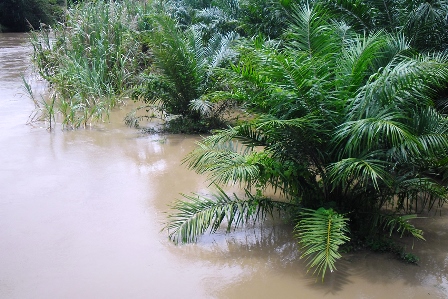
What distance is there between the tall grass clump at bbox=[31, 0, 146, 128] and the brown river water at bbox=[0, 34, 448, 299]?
97.8 inches

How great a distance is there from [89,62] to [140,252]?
653cm

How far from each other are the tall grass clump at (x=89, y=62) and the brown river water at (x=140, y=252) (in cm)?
248

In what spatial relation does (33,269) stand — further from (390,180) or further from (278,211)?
(390,180)

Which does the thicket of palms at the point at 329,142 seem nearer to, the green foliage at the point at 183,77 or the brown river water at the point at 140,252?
the brown river water at the point at 140,252

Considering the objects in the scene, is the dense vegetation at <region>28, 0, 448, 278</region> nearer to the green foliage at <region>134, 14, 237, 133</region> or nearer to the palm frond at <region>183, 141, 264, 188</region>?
the palm frond at <region>183, 141, 264, 188</region>

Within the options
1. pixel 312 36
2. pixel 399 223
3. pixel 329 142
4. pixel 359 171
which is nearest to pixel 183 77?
pixel 312 36

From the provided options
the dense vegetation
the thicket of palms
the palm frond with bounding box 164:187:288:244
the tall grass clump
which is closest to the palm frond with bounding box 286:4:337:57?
the dense vegetation

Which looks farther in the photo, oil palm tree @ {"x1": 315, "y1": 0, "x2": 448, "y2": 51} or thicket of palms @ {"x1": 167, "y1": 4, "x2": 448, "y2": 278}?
oil palm tree @ {"x1": 315, "y1": 0, "x2": 448, "y2": 51}

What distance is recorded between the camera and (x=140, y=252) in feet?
13.8

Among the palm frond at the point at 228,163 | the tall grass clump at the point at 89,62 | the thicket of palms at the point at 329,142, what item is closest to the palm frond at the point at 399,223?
the thicket of palms at the point at 329,142

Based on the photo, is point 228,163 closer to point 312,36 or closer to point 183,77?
point 312,36

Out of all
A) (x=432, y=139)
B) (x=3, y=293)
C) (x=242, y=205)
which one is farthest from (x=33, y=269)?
(x=432, y=139)

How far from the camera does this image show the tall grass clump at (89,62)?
8703 millimetres

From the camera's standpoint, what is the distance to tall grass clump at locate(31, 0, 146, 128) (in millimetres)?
8703
